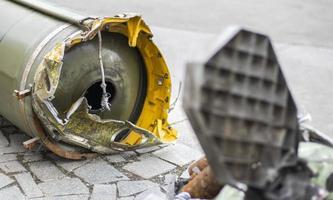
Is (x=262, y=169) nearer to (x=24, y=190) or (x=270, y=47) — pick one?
(x=270, y=47)

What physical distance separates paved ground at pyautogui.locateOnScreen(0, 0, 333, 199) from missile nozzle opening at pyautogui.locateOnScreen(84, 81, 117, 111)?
416 mm

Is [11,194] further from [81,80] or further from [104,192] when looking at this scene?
[81,80]

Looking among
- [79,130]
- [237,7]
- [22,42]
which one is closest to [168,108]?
[79,130]

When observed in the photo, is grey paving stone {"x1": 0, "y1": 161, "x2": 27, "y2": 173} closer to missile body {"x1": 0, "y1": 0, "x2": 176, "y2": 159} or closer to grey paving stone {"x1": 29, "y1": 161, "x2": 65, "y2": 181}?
grey paving stone {"x1": 29, "y1": 161, "x2": 65, "y2": 181}

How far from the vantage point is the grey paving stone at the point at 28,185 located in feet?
11.0

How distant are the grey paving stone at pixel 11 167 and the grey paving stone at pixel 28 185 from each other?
79 mm

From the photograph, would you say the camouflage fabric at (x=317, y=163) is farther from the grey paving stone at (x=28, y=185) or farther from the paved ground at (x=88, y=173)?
the grey paving stone at (x=28, y=185)

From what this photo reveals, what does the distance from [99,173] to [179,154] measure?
2.32ft

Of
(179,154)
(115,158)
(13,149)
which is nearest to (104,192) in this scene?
(115,158)

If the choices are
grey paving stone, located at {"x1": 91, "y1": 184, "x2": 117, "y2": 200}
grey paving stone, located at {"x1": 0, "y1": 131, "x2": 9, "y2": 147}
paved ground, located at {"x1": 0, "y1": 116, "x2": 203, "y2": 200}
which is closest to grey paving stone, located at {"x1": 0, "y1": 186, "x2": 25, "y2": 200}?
paved ground, located at {"x1": 0, "y1": 116, "x2": 203, "y2": 200}

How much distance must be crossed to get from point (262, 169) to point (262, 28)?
7096mm

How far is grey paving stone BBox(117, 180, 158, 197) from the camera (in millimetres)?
3429

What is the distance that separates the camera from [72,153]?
12.0ft

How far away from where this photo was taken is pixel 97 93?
12.4 ft
